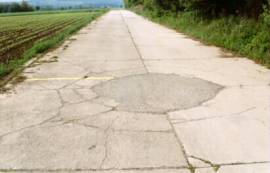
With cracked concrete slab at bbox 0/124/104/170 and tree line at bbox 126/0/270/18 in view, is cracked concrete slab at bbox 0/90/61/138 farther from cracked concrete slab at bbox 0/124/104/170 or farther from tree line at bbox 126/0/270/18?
tree line at bbox 126/0/270/18

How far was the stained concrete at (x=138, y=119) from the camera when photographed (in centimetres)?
483

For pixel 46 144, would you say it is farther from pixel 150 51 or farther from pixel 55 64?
pixel 150 51

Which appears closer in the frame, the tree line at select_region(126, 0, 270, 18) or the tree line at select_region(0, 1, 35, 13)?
→ the tree line at select_region(126, 0, 270, 18)

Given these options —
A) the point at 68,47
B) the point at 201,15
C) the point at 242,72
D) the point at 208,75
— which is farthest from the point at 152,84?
the point at 201,15

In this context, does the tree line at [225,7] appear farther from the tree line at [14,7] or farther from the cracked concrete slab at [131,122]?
the tree line at [14,7]

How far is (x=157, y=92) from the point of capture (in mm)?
7984

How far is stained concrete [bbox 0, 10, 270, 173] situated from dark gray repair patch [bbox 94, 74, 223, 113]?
0.02 m

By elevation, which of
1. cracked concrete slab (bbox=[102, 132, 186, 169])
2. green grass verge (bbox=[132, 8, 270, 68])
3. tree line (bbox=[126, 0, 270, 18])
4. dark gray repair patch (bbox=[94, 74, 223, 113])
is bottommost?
Answer: cracked concrete slab (bbox=[102, 132, 186, 169])

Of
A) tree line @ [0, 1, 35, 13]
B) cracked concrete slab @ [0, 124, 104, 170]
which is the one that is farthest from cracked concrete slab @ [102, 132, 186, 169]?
tree line @ [0, 1, 35, 13]

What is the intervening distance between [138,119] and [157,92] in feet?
5.57

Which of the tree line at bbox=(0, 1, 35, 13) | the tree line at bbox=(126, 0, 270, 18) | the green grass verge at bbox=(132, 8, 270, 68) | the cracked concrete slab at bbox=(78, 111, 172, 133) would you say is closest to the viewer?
the cracked concrete slab at bbox=(78, 111, 172, 133)

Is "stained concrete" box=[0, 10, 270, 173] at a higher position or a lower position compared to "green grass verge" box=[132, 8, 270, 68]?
lower

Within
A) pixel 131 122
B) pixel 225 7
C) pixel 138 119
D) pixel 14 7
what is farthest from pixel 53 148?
pixel 14 7

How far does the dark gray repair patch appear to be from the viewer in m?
7.09
